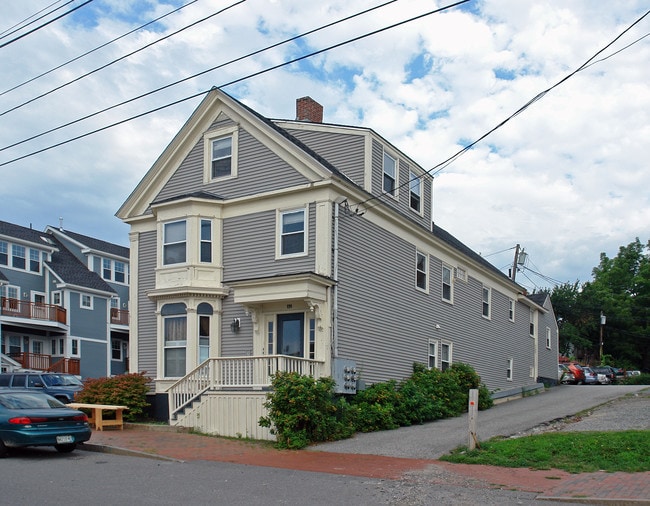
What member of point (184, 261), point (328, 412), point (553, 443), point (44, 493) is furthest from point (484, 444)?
point (184, 261)

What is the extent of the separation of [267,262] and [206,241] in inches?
83.1

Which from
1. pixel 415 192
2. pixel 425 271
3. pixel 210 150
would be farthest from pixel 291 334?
pixel 415 192

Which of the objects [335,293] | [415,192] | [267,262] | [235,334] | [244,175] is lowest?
[235,334]

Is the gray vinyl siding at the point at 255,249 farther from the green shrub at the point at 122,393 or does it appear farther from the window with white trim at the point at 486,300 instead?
the window with white trim at the point at 486,300

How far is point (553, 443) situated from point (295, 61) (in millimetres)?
8758

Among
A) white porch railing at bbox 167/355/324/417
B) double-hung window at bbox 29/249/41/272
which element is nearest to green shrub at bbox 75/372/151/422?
white porch railing at bbox 167/355/324/417

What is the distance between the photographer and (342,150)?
71.5 ft

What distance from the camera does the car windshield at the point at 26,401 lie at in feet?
46.5

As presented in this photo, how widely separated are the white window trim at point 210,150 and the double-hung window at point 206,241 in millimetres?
1514

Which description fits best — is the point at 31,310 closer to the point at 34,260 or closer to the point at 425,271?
the point at 34,260

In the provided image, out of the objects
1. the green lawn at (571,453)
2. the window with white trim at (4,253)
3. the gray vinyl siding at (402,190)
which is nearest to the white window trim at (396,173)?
the gray vinyl siding at (402,190)

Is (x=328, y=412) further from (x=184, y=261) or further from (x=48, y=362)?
(x=48, y=362)

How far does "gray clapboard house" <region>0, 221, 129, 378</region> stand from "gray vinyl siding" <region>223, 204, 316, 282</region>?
22.5m

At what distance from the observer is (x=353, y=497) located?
33.3ft
